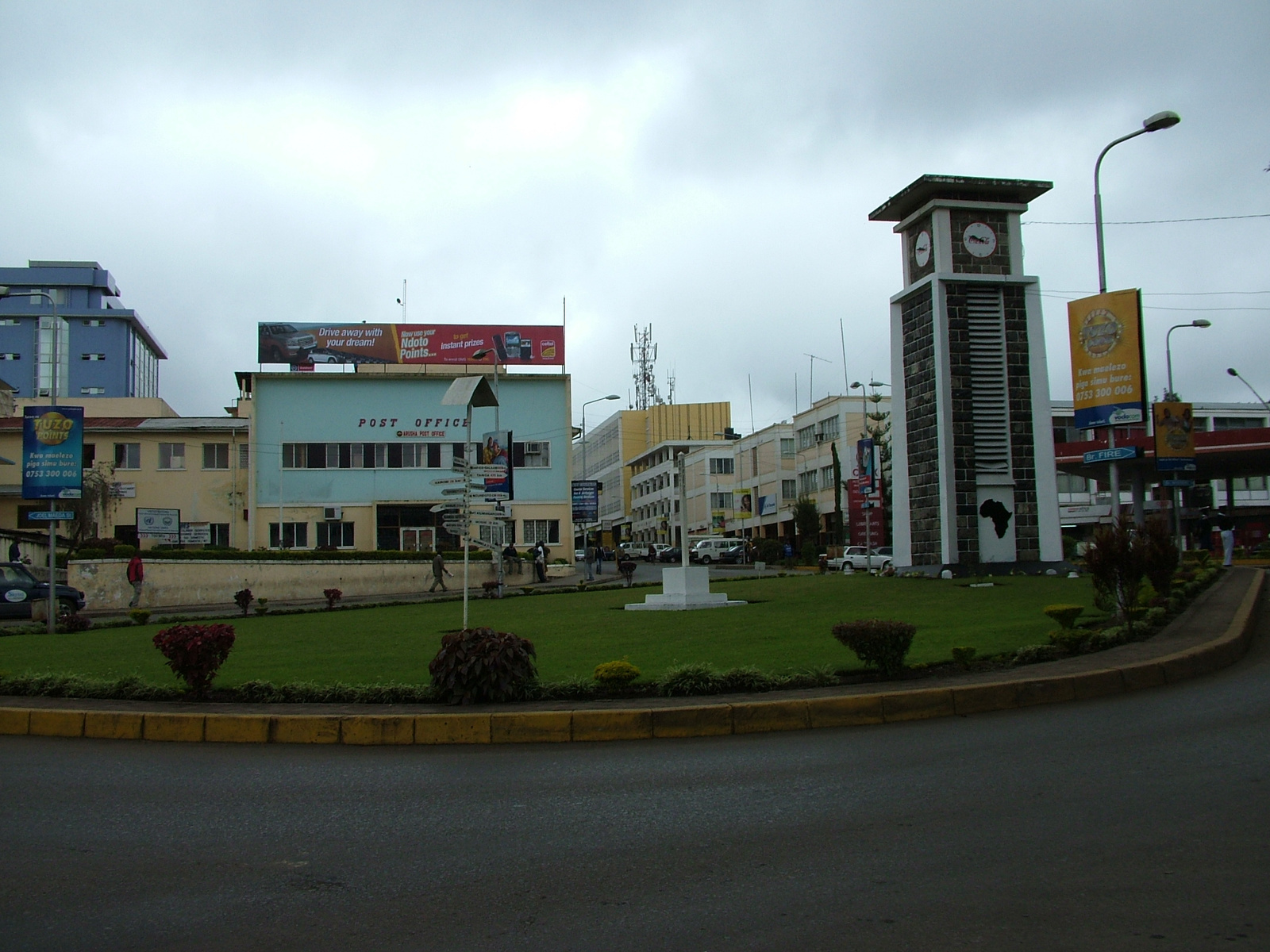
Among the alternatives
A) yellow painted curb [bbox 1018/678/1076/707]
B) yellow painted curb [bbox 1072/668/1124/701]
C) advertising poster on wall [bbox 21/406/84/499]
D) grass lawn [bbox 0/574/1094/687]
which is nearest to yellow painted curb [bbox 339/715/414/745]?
grass lawn [bbox 0/574/1094/687]

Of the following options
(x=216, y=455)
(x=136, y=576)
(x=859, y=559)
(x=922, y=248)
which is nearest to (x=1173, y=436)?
(x=922, y=248)

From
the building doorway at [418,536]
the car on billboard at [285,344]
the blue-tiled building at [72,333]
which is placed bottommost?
the building doorway at [418,536]

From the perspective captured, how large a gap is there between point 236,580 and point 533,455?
20480 millimetres

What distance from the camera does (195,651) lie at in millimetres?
9812

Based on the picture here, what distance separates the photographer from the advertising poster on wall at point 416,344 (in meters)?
53.7

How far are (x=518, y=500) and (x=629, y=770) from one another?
46.9 metres

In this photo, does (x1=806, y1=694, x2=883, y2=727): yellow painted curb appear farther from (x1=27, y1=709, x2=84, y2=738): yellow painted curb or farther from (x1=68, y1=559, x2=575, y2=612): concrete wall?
(x1=68, y1=559, x2=575, y2=612): concrete wall

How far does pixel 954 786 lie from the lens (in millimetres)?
6035

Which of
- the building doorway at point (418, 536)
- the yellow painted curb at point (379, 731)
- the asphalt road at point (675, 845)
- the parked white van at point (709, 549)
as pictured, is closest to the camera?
the asphalt road at point (675, 845)

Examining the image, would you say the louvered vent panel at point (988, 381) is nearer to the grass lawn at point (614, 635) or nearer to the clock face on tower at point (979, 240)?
the clock face on tower at point (979, 240)

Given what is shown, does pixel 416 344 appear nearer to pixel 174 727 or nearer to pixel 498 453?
pixel 498 453

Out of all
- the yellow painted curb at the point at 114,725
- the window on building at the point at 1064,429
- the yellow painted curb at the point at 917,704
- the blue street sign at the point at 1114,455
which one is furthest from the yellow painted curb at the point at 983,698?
the window on building at the point at 1064,429

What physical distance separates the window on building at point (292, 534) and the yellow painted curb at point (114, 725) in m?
43.4

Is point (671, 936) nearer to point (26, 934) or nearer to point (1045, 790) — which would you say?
point (26, 934)
